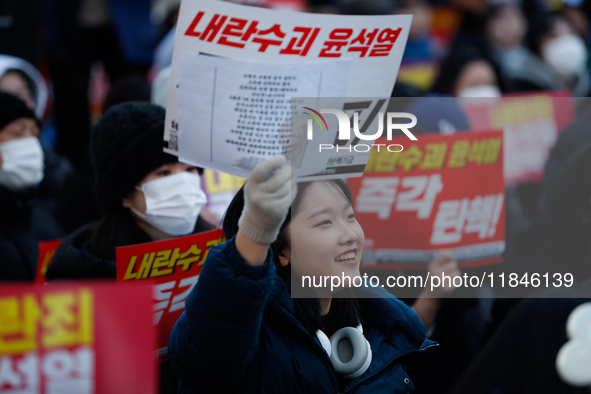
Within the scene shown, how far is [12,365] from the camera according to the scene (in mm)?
1564

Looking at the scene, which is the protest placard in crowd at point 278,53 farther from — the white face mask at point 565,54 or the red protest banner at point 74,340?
the white face mask at point 565,54

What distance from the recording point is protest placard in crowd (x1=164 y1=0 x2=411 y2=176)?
7.07 feet

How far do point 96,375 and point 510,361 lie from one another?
1052 mm

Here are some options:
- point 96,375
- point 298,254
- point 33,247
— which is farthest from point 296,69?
point 33,247

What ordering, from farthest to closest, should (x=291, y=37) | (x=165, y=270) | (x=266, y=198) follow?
(x=165, y=270), (x=291, y=37), (x=266, y=198)

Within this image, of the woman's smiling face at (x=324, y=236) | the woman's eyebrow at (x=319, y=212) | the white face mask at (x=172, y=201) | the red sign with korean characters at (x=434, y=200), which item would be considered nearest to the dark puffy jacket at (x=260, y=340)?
the woman's smiling face at (x=324, y=236)

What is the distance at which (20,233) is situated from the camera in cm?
354

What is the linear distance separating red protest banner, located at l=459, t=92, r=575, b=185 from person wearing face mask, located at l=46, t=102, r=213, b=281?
271 cm

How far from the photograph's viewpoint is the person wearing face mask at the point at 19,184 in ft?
11.2

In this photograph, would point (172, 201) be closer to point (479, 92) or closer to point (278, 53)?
point (278, 53)

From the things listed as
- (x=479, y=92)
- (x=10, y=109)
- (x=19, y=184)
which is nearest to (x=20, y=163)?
(x=19, y=184)

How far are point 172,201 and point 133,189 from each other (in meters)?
0.20

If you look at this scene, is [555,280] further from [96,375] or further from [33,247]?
[33,247]

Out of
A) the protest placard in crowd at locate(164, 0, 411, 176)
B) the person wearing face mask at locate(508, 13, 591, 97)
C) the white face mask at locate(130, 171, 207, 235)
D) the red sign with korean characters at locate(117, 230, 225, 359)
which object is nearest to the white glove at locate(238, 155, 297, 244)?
the protest placard in crowd at locate(164, 0, 411, 176)
